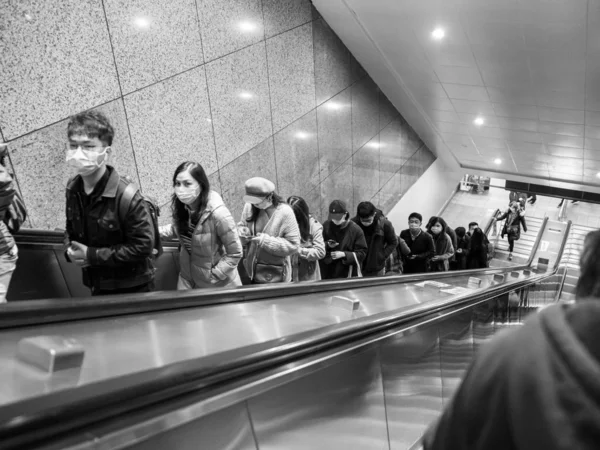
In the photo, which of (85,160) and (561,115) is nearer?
A: (85,160)

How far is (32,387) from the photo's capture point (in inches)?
48.6

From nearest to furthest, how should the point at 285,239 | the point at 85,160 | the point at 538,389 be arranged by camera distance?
the point at 538,389 < the point at 85,160 < the point at 285,239

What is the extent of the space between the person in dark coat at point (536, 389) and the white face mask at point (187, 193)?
2.75 metres

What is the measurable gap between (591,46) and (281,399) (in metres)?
7.67

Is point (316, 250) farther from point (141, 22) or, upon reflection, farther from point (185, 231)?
point (141, 22)

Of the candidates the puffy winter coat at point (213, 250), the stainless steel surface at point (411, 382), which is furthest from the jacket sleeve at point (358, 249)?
the stainless steel surface at point (411, 382)

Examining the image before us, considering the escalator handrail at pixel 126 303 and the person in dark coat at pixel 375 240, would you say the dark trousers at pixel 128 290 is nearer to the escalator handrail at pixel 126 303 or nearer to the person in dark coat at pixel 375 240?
the escalator handrail at pixel 126 303

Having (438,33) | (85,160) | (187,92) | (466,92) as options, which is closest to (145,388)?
A: (85,160)

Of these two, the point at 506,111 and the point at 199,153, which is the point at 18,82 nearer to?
the point at 199,153

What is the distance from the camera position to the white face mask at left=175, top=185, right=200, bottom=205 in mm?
3277

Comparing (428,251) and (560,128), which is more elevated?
(560,128)

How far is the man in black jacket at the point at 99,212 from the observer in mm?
2674

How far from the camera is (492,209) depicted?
18750 millimetres

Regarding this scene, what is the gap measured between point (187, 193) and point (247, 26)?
3987mm
